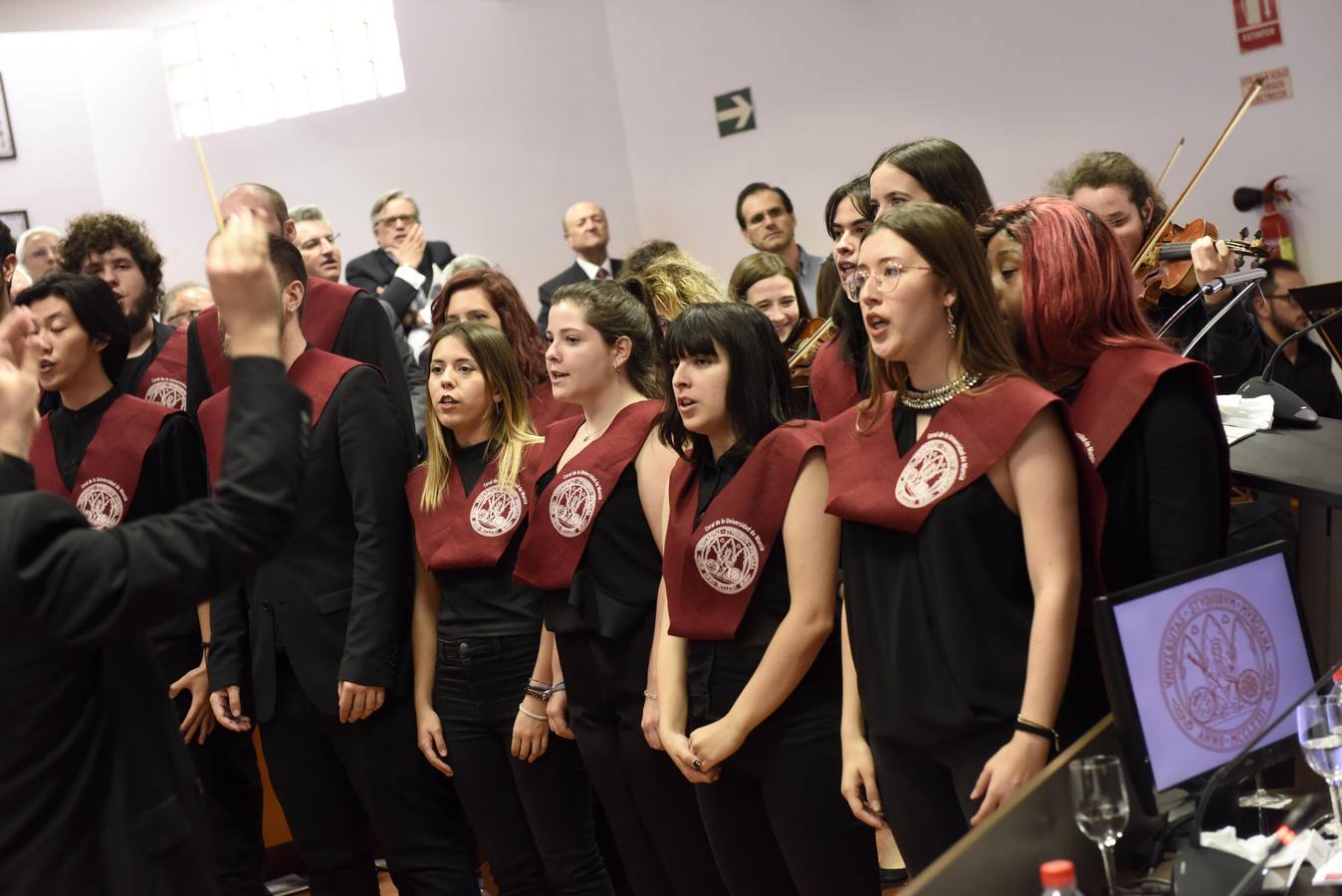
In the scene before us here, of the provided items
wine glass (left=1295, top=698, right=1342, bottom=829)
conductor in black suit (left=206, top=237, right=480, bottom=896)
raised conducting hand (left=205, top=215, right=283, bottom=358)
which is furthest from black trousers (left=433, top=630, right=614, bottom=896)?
wine glass (left=1295, top=698, right=1342, bottom=829)

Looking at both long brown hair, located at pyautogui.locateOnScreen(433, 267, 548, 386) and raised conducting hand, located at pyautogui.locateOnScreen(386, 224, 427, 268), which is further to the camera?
raised conducting hand, located at pyautogui.locateOnScreen(386, 224, 427, 268)

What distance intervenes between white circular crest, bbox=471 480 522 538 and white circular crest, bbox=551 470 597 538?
0.61 feet

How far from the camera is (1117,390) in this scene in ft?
6.75

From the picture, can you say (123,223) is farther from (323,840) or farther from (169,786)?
(169,786)

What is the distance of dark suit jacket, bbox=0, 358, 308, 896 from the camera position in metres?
1.68

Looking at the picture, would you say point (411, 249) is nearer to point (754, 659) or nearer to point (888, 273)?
point (754, 659)

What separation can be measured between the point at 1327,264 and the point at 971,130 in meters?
1.63

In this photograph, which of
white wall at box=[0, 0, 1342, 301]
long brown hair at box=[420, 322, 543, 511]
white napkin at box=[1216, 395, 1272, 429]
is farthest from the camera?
white wall at box=[0, 0, 1342, 301]

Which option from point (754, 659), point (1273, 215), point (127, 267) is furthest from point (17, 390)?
point (1273, 215)

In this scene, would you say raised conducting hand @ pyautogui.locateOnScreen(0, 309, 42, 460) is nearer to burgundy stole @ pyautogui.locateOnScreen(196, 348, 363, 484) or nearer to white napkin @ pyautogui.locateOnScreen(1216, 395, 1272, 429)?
burgundy stole @ pyautogui.locateOnScreen(196, 348, 363, 484)

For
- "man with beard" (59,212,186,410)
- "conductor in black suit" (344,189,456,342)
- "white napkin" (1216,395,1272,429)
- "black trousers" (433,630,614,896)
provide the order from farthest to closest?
1. "conductor in black suit" (344,189,456,342)
2. "man with beard" (59,212,186,410)
3. "black trousers" (433,630,614,896)
4. "white napkin" (1216,395,1272,429)

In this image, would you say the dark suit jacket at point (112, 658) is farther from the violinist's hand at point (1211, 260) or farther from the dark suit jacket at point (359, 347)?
the violinist's hand at point (1211, 260)

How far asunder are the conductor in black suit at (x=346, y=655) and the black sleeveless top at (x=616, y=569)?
492mm

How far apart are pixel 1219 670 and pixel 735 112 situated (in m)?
5.63
